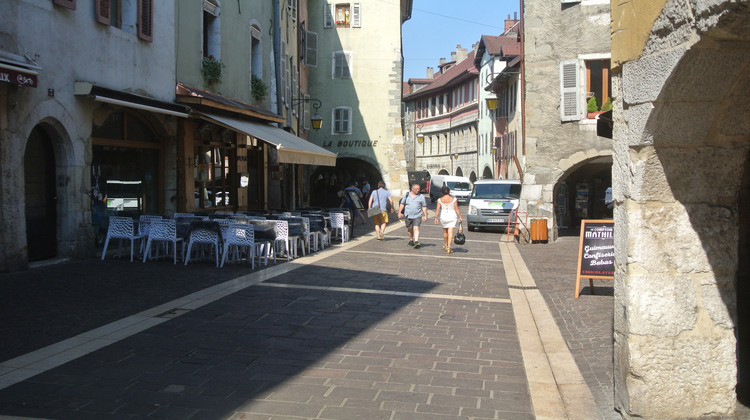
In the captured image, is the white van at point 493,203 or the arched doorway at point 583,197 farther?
the arched doorway at point 583,197

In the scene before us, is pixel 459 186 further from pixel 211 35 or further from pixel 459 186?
pixel 211 35

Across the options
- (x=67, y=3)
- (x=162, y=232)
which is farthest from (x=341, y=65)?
(x=162, y=232)

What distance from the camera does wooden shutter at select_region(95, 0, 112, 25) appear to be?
12305 millimetres

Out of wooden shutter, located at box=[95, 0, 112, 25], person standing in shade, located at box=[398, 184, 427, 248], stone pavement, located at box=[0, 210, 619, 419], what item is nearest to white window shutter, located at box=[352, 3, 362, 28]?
person standing in shade, located at box=[398, 184, 427, 248]

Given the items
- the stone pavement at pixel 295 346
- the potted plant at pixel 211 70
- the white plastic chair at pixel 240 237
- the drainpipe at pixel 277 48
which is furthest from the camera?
the drainpipe at pixel 277 48

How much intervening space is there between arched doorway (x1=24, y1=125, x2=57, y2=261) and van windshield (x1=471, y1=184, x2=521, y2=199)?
49.4 ft

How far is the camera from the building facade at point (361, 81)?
1328 inches

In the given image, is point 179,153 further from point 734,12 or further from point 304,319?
point 734,12

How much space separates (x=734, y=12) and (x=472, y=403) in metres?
2.95

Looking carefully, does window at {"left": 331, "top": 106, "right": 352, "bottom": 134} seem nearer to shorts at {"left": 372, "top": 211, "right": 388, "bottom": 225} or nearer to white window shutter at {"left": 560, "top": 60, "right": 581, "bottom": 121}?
shorts at {"left": 372, "top": 211, "right": 388, "bottom": 225}

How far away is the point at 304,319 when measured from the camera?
7465 mm

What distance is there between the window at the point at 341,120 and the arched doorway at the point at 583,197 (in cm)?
1304

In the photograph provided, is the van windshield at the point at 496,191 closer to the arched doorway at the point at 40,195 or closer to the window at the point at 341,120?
the window at the point at 341,120

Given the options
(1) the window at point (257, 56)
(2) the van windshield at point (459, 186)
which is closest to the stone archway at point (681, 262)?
(1) the window at point (257, 56)
